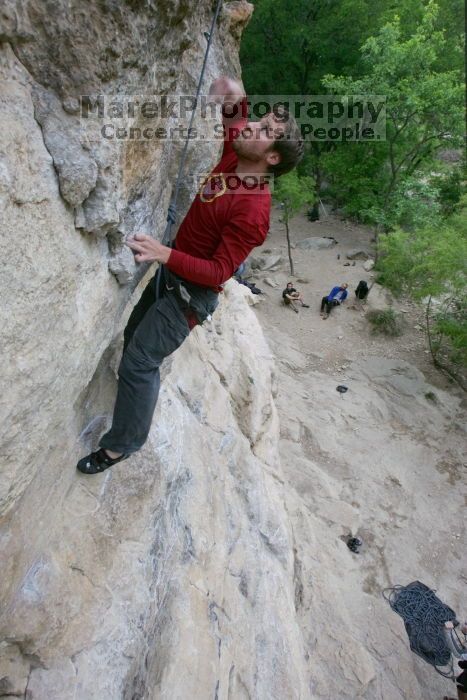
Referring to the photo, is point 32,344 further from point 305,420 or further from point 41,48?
point 305,420

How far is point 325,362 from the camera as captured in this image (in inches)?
547

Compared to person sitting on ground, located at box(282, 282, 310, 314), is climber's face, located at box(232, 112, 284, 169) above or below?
above

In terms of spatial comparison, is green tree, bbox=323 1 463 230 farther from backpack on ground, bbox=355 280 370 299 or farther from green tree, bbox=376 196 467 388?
green tree, bbox=376 196 467 388

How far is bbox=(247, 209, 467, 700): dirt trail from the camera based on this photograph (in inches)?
245

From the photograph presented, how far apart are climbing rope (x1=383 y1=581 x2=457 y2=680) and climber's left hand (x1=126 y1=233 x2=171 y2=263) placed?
7.66m

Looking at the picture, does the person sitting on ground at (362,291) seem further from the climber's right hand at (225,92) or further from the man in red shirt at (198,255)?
the man in red shirt at (198,255)

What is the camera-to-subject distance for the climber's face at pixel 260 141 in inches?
113

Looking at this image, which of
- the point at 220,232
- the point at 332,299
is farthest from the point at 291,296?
the point at 220,232

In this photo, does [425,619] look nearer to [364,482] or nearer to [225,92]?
[364,482]

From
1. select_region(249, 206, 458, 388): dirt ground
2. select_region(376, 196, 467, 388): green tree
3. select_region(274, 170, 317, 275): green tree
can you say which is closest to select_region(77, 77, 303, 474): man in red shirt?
select_region(376, 196, 467, 388): green tree

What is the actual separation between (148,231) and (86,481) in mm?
1933

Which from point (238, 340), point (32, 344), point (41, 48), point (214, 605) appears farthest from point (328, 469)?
point (41, 48)

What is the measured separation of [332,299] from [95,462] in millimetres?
13481

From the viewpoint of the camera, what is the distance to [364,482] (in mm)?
10039
